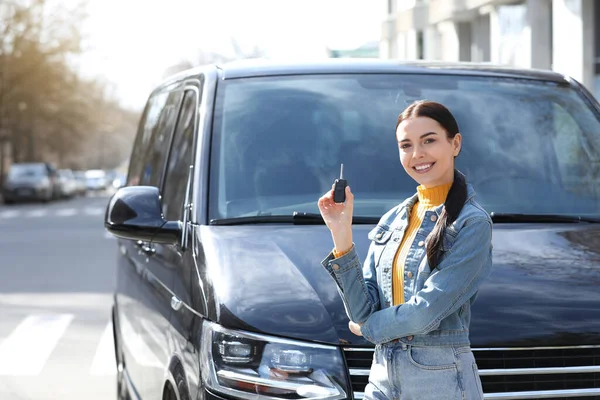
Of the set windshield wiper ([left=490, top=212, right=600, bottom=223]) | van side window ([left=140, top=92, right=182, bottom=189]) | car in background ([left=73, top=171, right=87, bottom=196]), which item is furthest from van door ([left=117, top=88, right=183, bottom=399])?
car in background ([left=73, top=171, right=87, bottom=196])

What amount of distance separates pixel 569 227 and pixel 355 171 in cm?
82

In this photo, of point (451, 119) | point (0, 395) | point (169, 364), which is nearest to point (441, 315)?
point (451, 119)

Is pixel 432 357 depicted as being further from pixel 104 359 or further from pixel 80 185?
pixel 80 185

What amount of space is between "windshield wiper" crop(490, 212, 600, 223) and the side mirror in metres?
1.16

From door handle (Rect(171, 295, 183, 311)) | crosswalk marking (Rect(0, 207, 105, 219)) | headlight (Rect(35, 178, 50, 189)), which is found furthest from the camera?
headlight (Rect(35, 178, 50, 189))

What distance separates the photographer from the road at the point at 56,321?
7.84m

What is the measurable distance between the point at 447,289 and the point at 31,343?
7.27m

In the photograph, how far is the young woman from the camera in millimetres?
2779

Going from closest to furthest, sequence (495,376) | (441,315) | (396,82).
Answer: (441,315), (495,376), (396,82)

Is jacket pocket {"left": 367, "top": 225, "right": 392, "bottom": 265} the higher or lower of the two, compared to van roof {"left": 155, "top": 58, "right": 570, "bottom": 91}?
lower

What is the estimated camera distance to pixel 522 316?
3.44 metres

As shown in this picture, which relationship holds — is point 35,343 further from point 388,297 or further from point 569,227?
point 388,297

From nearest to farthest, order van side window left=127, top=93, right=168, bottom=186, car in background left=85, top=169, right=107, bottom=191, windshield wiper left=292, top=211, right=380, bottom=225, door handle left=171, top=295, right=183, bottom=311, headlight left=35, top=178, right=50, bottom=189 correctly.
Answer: door handle left=171, top=295, right=183, bottom=311
windshield wiper left=292, top=211, right=380, bottom=225
van side window left=127, top=93, right=168, bottom=186
headlight left=35, top=178, right=50, bottom=189
car in background left=85, top=169, right=107, bottom=191

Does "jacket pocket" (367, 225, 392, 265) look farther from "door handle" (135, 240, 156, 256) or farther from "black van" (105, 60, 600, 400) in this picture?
"door handle" (135, 240, 156, 256)
